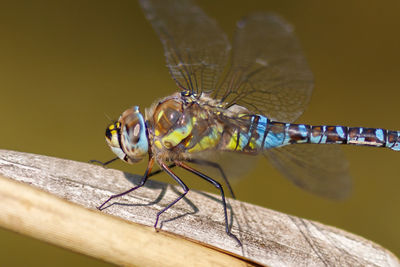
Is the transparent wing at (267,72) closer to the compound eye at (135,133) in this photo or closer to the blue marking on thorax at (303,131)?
the blue marking on thorax at (303,131)

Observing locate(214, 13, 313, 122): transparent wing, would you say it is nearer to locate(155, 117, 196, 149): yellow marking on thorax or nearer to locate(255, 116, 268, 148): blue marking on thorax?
locate(255, 116, 268, 148): blue marking on thorax

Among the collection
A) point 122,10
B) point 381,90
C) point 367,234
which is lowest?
point 367,234

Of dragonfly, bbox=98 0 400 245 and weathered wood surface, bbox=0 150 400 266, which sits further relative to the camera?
dragonfly, bbox=98 0 400 245

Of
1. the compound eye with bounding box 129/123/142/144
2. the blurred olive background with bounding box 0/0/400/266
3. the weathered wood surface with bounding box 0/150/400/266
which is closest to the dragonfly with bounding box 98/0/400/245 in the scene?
the compound eye with bounding box 129/123/142/144

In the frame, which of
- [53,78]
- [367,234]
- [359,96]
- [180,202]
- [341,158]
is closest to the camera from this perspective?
[180,202]

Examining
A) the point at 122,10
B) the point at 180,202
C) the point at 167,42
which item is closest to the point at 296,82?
the point at 167,42

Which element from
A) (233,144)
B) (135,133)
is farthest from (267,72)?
(135,133)

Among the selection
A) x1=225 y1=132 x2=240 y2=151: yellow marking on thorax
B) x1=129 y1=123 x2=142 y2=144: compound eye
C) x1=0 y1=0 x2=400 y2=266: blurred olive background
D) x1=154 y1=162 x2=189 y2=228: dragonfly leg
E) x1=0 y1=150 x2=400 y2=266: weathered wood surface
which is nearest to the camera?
x1=0 y1=150 x2=400 y2=266: weathered wood surface

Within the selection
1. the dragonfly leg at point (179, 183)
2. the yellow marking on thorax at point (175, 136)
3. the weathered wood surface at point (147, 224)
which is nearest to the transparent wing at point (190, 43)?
the yellow marking on thorax at point (175, 136)

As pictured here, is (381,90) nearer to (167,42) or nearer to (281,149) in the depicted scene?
(281,149)

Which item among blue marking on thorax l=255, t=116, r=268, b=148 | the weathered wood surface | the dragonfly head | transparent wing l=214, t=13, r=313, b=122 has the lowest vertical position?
the weathered wood surface
